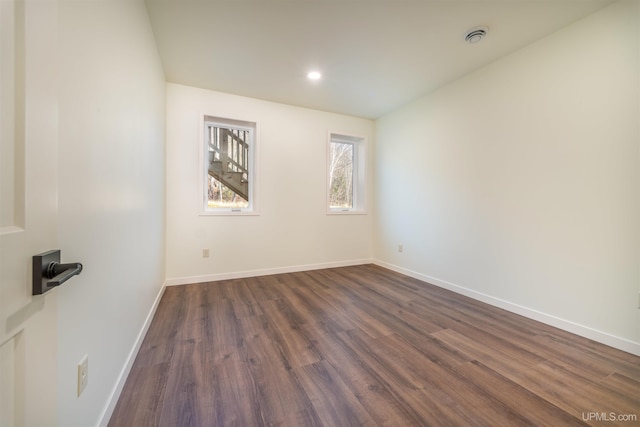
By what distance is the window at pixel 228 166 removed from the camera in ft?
10.7

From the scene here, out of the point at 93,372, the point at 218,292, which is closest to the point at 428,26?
the point at 93,372

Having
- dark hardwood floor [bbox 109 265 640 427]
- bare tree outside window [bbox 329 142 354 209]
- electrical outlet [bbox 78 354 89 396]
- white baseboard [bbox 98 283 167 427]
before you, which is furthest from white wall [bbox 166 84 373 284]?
electrical outlet [bbox 78 354 89 396]

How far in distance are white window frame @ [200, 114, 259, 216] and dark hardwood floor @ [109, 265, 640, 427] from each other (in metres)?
1.24

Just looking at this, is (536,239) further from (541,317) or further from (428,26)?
(428,26)

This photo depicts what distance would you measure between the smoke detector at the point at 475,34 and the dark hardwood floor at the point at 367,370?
249cm

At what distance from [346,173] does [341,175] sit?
0.13 m

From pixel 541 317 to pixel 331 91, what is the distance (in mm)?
3233

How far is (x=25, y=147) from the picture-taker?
510mm

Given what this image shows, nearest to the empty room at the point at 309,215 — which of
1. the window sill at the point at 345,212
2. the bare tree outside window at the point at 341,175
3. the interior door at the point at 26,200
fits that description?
the interior door at the point at 26,200

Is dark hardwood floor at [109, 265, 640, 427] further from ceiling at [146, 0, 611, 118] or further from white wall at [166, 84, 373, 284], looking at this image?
ceiling at [146, 0, 611, 118]

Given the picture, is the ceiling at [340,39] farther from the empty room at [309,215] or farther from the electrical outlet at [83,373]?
the electrical outlet at [83,373]

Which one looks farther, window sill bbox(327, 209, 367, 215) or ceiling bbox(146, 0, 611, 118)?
window sill bbox(327, 209, 367, 215)

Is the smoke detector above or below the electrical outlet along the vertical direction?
above

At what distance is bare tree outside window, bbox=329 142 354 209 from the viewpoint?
4.05m
